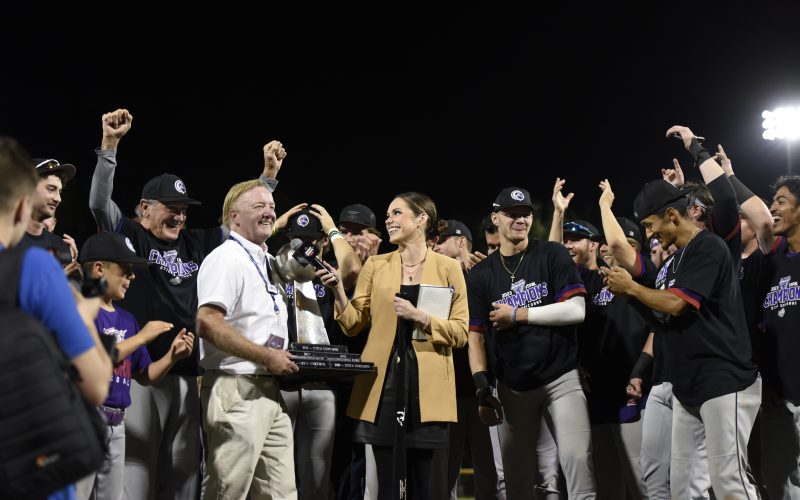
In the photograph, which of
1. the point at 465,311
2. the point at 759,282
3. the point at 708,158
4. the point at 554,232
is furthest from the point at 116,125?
the point at 759,282

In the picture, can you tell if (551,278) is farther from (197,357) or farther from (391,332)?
(197,357)

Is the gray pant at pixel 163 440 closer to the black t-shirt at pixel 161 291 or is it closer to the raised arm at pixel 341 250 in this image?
the black t-shirt at pixel 161 291

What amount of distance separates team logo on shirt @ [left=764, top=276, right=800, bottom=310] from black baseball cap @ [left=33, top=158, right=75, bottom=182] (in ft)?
18.2

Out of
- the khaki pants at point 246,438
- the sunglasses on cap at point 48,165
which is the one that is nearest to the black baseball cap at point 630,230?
the khaki pants at point 246,438

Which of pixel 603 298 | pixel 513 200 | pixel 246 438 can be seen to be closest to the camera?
pixel 246 438

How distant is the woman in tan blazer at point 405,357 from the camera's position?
5449 mm

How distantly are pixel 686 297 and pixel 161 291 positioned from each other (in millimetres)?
3929

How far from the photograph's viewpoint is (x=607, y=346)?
743 cm

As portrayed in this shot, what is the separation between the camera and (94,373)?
2.76m

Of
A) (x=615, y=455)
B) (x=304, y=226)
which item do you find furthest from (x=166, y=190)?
(x=615, y=455)

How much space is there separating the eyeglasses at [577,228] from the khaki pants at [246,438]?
3976 millimetres

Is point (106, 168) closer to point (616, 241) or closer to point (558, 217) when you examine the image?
point (558, 217)

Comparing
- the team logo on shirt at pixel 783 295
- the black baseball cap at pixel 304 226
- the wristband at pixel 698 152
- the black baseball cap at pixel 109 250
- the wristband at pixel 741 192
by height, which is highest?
the wristband at pixel 698 152

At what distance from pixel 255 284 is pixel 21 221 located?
2381mm
